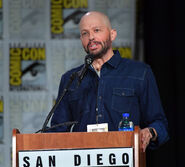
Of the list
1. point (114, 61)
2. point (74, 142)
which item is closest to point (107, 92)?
point (114, 61)

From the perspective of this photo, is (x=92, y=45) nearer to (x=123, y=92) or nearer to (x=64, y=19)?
(x=123, y=92)

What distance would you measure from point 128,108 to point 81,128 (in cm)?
28

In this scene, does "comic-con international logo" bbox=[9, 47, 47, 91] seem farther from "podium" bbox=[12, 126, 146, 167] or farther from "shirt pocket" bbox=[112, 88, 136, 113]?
"podium" bbox=[12, 126, 146, 167]

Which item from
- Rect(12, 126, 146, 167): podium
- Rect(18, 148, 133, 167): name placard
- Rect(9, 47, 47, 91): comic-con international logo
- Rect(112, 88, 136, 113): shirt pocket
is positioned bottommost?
Rect(18, 148, 133, 167): name placard

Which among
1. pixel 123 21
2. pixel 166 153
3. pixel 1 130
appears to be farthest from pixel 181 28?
pixel 1 130

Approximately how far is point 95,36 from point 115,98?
36cm

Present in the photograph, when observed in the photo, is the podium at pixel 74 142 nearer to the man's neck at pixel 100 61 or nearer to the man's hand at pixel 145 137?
the man's hand at pixel 145 137

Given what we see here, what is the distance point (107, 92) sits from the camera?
2.46 meters

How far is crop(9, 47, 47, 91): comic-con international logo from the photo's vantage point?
3.64 metres

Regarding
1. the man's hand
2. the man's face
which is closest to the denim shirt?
the man's face

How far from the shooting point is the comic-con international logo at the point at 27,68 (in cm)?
364

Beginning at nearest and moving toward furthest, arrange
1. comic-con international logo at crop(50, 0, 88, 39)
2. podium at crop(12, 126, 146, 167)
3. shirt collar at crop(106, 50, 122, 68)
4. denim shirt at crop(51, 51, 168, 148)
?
1. podium at crop(12, 126, 146, 167)
2. denim shirt at crop(51, 51, 168, 148)
3. shirt collar at crop(106, 50, 122, 68)
4. comic-con international logo at crop(50, 0, 88, 39)

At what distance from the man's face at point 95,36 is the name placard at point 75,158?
745mm

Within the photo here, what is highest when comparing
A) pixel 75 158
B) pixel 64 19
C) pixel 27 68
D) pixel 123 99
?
pixel 64 19
